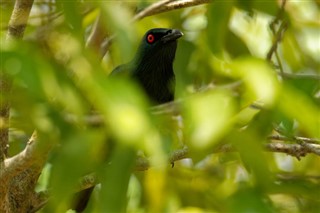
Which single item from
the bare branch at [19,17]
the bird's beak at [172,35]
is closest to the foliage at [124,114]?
the bare branch at [19,17]

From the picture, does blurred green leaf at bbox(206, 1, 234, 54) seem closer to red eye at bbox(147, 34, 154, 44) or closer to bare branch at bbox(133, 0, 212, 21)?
bare branch at bbox(133, 0, 212, 21)

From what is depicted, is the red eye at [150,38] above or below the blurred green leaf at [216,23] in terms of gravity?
below

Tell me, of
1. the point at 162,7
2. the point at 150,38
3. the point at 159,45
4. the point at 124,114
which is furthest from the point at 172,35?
the point at 124,114

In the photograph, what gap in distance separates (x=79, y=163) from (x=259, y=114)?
2.57 ft

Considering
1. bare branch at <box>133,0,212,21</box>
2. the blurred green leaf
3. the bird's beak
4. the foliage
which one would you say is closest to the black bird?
the bird's beak

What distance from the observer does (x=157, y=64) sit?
16.8 feet

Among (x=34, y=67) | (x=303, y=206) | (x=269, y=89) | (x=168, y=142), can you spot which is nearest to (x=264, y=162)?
(x=269, y=89)

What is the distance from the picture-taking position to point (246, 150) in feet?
6.36

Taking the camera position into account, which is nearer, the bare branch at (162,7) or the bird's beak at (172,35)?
the bare branch at (162,7)

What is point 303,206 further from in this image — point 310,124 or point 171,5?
point 310,124

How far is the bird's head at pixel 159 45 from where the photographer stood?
4828 millimetres

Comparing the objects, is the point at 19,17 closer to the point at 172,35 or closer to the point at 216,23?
the point at 216,23

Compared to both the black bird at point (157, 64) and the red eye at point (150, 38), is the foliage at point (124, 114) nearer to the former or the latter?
the black bird at point (157, 64)

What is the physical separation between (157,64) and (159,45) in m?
0.15
